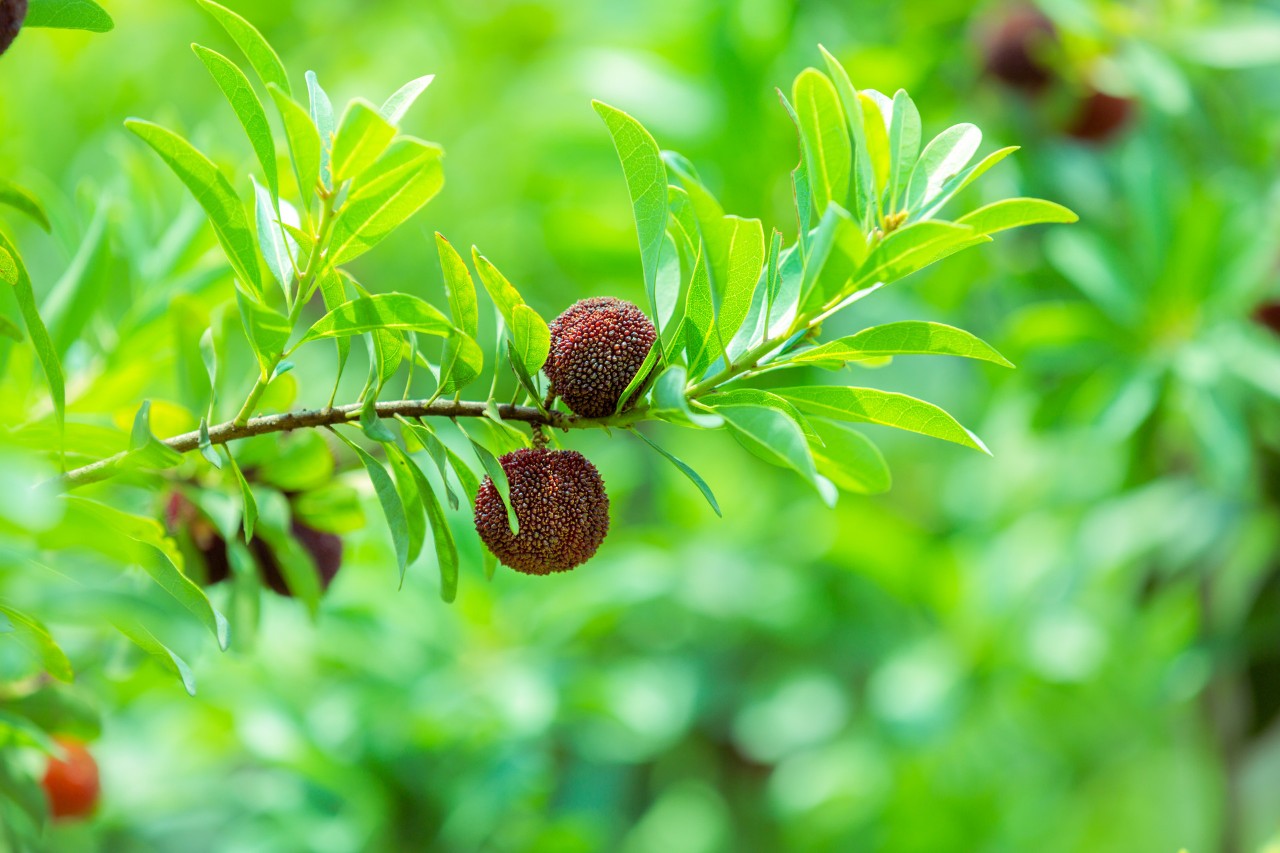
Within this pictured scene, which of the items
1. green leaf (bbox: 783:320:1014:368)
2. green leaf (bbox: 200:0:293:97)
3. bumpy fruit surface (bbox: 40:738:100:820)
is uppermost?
green leaf (bbox: 200:0:293:97)

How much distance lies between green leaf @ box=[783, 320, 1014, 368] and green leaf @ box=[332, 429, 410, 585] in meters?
0.22

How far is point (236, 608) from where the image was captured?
812 millimetres

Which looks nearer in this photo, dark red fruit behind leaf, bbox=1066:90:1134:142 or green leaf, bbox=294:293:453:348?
green leaf, bbox=294:293:453:348

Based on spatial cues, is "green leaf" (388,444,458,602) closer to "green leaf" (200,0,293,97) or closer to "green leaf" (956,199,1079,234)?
"green leaf" (200,0,293,97)

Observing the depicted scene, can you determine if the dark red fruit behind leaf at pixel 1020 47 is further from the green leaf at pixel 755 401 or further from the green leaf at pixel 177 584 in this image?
the green leaf at pixel 177 584

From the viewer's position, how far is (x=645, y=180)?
57 cm

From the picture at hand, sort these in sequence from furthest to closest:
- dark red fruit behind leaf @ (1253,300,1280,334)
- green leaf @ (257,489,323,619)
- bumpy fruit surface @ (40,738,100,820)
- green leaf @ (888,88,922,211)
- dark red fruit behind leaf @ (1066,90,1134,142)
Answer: dark red fruit behind leaf @ (1066,90,1134,142), dark red fruit behind leaf @ (1253,300,1280,334), bumpy fruit surface @ (40,738,100,820), green leaf @ (257,489,323,619), green leaf @ (888,88,922,211)

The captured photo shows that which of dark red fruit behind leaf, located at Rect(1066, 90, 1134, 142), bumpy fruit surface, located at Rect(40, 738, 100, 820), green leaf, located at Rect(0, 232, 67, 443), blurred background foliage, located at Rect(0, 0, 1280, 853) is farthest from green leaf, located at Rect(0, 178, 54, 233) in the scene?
dark red fruit behind leaf, located at Rect(1066, 90, 1134, 142)

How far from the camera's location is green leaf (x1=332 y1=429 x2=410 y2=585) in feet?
2.00

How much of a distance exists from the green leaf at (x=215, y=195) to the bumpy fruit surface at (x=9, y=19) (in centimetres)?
8

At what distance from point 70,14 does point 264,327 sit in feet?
0.66

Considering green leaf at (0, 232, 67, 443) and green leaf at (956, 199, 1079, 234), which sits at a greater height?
green leaf at (956, 199, 1079, 234)

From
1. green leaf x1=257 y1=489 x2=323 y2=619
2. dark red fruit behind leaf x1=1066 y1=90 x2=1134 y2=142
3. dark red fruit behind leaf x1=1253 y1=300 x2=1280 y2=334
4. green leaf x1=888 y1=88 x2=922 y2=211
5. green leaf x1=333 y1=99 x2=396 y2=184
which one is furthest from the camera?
dark red fruit behind leaf x1=1066 y1=90 x2=1134 y2=142

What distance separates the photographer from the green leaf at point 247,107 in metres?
→ 0.57
